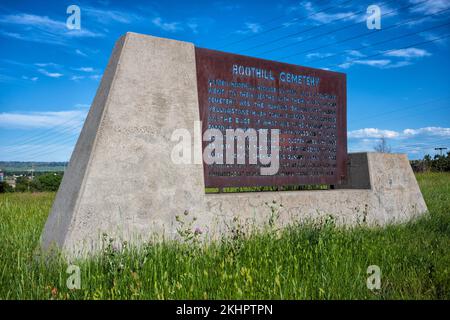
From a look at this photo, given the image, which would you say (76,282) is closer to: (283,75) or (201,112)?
(201,112)

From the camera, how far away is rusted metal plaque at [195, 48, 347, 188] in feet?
20.8

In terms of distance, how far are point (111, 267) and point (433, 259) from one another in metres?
4.00

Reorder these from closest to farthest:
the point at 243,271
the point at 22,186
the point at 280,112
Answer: the point at 243,271
the point at 280,112
the point at 22,186

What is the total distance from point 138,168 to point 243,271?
7.42ft

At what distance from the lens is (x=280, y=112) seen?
7.21 metres

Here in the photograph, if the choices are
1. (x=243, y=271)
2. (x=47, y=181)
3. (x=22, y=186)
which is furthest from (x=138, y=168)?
(x=47, y=181)

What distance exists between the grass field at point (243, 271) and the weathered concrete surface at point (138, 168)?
391 millimetres

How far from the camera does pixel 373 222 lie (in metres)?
8.06

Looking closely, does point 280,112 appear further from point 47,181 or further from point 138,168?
point 47,181

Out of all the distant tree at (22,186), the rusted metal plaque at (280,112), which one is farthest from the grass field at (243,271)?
the distant tree at (22,186)

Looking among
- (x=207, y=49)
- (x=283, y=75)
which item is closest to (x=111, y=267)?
(x=207, y=49)

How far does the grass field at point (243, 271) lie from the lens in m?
3.69

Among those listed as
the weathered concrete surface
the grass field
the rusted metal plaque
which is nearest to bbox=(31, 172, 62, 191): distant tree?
the grass field

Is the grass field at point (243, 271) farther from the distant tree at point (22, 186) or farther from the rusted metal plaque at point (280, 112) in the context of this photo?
the distant tree at point (22, 186)
